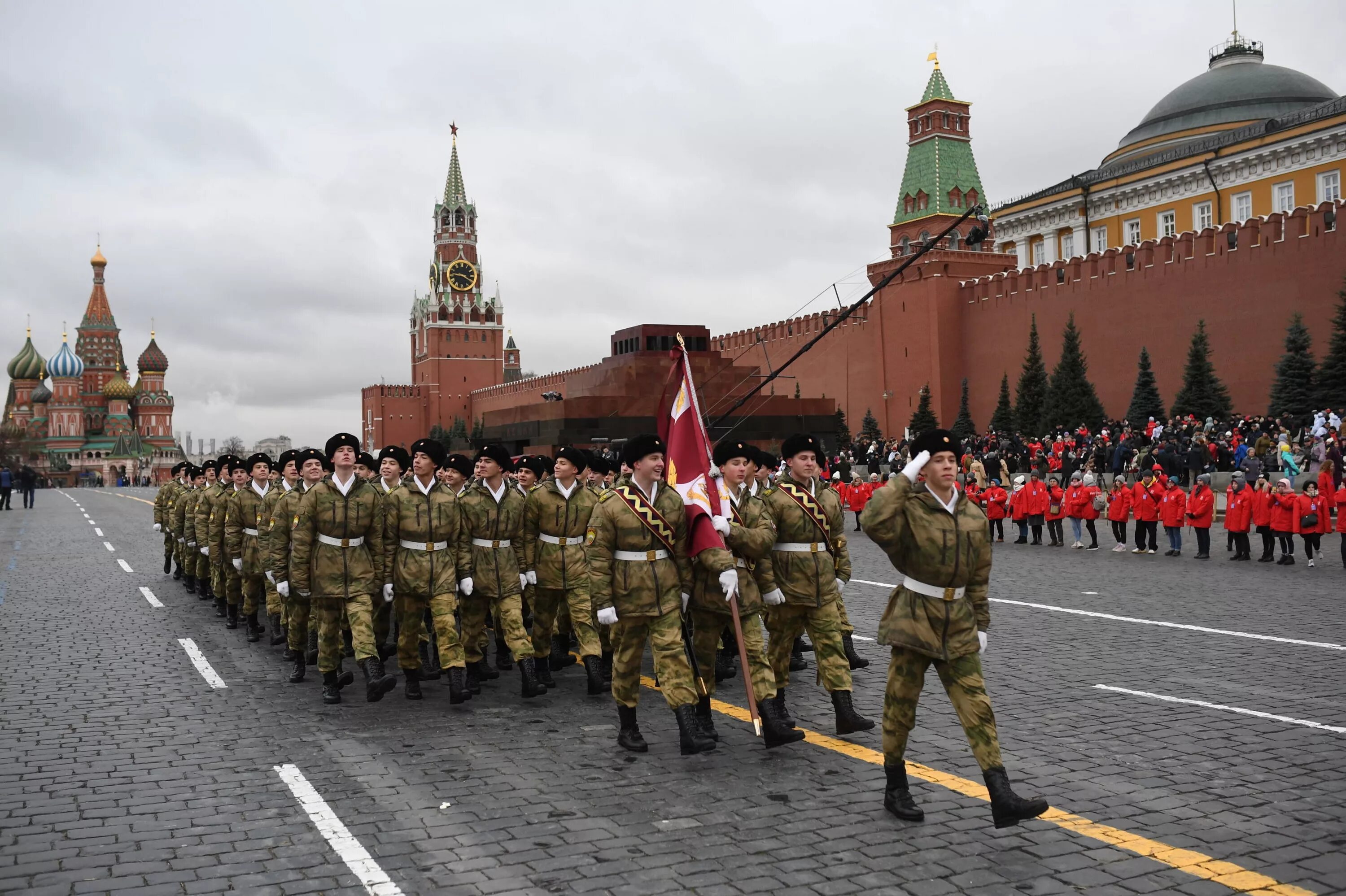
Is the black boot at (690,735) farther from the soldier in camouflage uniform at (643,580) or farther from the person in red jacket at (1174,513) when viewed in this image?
the person in red jacket at (1174,513)

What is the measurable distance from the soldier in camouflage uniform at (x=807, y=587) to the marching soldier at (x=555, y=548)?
170 cm

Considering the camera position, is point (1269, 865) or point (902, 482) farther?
point (902, 482)

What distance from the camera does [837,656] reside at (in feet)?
19.9

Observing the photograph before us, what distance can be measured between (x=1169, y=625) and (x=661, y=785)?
6013 mm

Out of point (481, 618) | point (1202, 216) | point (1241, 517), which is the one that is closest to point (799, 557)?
point (481, 618)

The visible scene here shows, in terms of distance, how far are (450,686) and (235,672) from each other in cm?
219

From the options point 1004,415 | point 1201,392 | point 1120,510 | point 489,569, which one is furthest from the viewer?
point 1004,415

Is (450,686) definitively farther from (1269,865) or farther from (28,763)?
(1269,865)

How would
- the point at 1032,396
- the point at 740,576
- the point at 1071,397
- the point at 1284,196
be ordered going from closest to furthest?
1. the point at 740,576
2. the point at 1071,397
3. the point at 1032,396
4. the point at 1284,196

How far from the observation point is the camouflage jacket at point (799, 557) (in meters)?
6.16

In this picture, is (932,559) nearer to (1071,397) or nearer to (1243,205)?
(1071,397)

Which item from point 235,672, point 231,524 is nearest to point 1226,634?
point 235,672

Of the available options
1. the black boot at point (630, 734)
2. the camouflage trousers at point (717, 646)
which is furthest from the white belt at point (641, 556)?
the black boot at point (630, 734)

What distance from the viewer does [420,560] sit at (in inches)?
282
